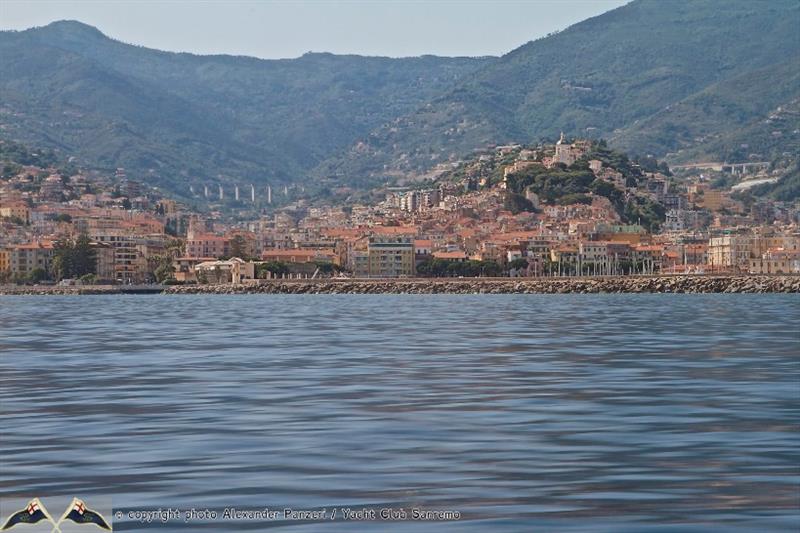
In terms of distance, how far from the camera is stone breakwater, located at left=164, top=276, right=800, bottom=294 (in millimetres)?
137250

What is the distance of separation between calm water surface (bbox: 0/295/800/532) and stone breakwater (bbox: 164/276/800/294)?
305 ft

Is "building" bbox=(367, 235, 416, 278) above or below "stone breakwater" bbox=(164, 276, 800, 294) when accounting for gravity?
above

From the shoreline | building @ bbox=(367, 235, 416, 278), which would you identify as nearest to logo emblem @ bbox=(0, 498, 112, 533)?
the shoreline

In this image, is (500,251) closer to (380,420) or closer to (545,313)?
(545,313)

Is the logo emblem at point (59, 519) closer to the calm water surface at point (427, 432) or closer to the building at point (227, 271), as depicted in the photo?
the calm water surface at point (427, 432)

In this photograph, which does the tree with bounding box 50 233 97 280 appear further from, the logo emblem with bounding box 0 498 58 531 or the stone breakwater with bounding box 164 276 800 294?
the logo emblem with bounding box 0 498 58 531

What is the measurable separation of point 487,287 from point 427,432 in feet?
421

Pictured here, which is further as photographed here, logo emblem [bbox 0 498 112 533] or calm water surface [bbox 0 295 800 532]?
calm water surface [bbox 0 295 800 532]

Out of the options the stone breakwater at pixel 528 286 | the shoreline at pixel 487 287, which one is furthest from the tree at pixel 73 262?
the stone breakwater at pixel 528 286

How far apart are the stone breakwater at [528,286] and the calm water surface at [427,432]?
9306 cm

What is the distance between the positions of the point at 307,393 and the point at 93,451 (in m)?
8.41

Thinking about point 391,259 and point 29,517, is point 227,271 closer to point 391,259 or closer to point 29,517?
point 391,259

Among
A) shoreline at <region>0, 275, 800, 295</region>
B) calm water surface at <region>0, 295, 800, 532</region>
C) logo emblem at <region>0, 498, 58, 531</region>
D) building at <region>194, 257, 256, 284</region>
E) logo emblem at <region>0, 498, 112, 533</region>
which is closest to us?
logo emblem at <region>0, 498, 112, 533</region>

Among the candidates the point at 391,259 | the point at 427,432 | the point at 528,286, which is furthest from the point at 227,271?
the point at 427,432
